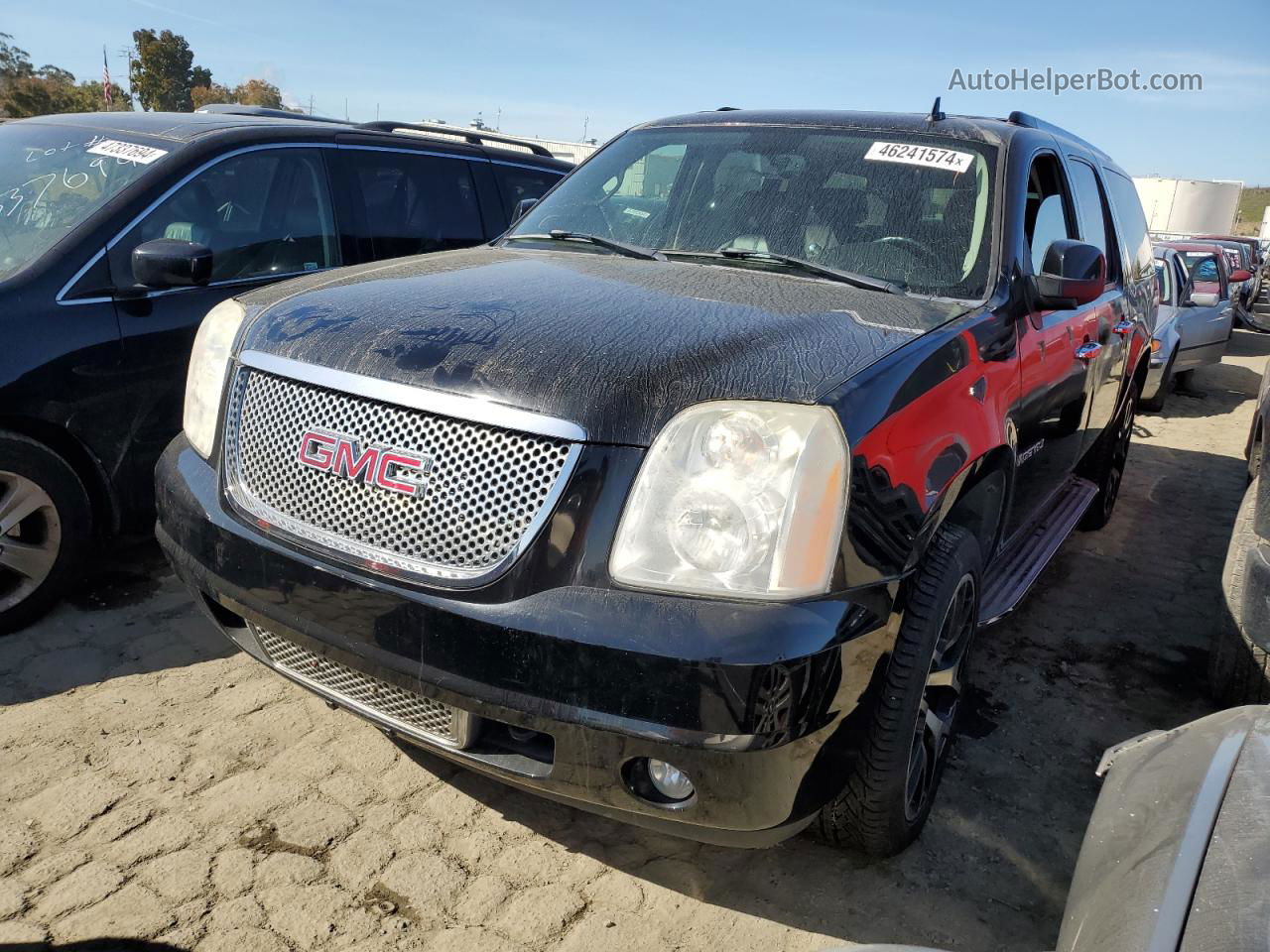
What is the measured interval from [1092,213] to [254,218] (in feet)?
11.7

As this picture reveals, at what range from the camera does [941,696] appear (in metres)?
2.55

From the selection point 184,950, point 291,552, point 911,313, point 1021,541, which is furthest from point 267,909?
point 1021,541

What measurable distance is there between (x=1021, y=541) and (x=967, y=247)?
1.39 metres

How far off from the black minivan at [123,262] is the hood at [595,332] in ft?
3.78

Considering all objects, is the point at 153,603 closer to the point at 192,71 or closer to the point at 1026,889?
the point at 1026,889

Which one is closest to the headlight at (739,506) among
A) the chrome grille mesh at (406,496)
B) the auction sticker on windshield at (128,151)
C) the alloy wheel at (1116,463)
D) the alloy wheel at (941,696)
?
the chrome grille mesh at (406,496)

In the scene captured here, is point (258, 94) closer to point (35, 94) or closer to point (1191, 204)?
point (35, 94)

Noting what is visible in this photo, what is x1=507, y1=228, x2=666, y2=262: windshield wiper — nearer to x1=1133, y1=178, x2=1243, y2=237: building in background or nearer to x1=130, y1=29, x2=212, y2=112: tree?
x1=1133, y1=178, x2=1243, y2=237: building in background

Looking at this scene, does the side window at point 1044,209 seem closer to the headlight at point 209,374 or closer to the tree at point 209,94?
the headlight at point 209,374

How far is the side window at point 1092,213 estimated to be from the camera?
3.90 m

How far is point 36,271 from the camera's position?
10.9ft

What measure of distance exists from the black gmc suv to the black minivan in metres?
0.99

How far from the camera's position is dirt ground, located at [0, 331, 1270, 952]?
7.18ft

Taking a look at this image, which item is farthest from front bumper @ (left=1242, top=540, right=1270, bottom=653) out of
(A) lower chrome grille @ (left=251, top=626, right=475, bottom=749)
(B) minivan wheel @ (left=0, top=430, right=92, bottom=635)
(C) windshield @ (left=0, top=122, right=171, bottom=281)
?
(C) windshield @ (left=0, top=122, right=171, bottom=281)
